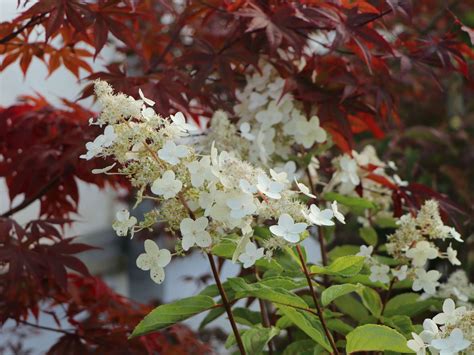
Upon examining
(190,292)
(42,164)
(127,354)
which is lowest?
(190,292)

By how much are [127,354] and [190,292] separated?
2357 millimetres

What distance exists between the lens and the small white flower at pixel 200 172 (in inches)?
33.1

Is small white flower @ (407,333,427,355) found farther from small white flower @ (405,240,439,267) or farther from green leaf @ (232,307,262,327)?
green leaf @ (232,307,262,327)

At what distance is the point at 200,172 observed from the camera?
847 mm

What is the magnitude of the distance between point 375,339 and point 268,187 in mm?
236

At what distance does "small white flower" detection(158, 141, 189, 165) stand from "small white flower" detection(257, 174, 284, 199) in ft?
0.29

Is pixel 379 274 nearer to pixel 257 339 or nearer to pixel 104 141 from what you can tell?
pixel 257 339

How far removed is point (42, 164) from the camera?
1361 millimetres

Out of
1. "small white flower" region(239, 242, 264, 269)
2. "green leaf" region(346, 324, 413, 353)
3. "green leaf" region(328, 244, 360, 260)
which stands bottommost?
"green leaf" region(328, 244, 360, 260)

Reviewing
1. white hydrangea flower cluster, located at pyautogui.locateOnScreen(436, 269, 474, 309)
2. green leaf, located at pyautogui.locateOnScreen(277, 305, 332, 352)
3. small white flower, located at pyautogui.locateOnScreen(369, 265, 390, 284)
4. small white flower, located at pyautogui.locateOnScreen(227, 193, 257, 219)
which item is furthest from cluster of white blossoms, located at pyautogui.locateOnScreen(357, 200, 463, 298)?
small white flower, located at pyautogui.locateOnScreen(227, 193, 257, 219)

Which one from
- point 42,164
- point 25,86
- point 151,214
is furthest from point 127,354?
point 25,86

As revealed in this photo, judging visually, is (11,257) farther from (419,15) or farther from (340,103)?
(419,15)

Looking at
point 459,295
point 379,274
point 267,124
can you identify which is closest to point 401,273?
point 379,274

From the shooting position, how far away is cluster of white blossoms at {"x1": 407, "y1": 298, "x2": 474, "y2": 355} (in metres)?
0.86
